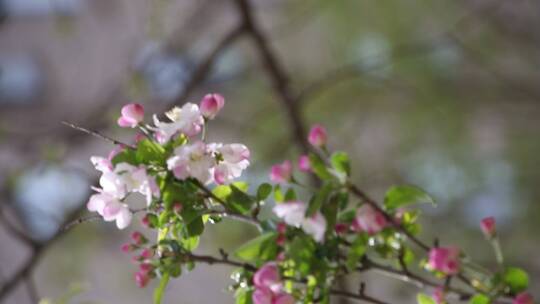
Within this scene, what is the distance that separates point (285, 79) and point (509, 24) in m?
1.16

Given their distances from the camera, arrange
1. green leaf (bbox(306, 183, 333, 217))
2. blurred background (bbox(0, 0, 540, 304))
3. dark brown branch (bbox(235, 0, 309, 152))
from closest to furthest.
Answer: green leaf (bbox(306, 183, 333, 217)) < dark brown branch (bbox(235, 0, 309, 152)) < blurred background (bbox(0, 0, 540, 304))

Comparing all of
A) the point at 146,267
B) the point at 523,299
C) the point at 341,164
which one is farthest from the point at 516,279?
the point at 146,267

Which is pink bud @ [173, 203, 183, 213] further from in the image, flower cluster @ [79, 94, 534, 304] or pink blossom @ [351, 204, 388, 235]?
pink blossom @ [351, 204, 388, 235]

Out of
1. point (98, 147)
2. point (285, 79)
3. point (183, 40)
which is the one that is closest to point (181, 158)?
point (285, 79)

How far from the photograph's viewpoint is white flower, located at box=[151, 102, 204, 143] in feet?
1.70

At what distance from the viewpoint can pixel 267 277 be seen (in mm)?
494

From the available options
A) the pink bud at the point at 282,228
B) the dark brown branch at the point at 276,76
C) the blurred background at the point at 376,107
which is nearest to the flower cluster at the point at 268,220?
the pink bud at the point at 282,228

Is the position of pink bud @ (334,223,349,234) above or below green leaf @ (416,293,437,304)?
above

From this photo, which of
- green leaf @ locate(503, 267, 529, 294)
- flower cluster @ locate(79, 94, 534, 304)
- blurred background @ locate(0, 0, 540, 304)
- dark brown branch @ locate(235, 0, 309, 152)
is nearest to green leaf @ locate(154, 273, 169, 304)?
flower cluster @ locate(79, 94, 534, 304)

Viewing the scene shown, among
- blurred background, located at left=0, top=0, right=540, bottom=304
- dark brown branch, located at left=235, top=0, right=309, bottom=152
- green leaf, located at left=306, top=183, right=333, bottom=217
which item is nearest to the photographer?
green leaf, located at left=306, top=183, right=333, bottom=217

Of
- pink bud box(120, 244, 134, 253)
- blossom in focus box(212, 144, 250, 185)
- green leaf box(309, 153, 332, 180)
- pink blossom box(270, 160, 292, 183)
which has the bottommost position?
pink bud box(120, 244, 134, 253)

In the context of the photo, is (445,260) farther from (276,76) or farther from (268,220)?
(276,76)

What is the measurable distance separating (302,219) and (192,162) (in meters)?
0.07

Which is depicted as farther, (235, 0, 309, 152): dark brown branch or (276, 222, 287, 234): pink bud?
(235, 0, 309, 152): dark brown branch
